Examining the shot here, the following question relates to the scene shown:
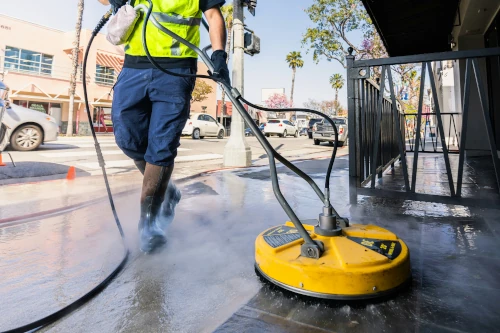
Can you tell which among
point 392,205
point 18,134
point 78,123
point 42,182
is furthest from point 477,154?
point 78,123

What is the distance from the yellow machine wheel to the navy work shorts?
82 cm

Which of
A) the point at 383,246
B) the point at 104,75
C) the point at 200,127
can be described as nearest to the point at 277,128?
the point at 200,127

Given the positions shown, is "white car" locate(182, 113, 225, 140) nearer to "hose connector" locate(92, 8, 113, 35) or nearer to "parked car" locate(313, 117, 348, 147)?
"parked car" locate(313, 117, 348, 147)

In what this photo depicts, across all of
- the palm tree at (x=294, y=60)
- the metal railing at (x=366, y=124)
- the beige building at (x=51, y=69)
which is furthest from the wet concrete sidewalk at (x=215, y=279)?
the palm tree at (x=294, y=60)

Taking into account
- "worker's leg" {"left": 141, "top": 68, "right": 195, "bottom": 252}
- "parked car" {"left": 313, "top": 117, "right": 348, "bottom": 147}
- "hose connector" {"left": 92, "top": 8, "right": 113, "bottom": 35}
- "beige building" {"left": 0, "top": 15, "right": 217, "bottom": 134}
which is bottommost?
"worker's leg" {"left": 141, "top": 68, "right": 195, "bottom": 252}

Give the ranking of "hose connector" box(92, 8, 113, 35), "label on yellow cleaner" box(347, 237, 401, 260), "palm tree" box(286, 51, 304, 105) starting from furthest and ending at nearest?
1. "palm tree" box(286, 51, 304, 105)
2. "hose connector" box(92, 8, 113, 35)
3. "label on yellow cleaner" box(347, 237, 401, 260)

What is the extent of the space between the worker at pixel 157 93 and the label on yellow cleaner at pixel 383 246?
1.08 meters

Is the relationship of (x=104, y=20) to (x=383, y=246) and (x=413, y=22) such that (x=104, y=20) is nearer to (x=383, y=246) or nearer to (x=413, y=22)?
(x=383, y=246)

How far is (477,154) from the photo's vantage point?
7234 mm

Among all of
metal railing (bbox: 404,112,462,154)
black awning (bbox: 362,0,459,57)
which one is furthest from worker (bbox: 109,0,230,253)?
metal railing (bbox: 404,112,462,154)

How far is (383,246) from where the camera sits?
51.3 inches

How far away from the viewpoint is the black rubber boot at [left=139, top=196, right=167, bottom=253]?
1.70 m

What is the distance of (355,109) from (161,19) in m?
1.70

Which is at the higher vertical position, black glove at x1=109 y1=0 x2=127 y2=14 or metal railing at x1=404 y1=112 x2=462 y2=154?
metal railing at x1=404 y1=112 x2=462 y2=154
